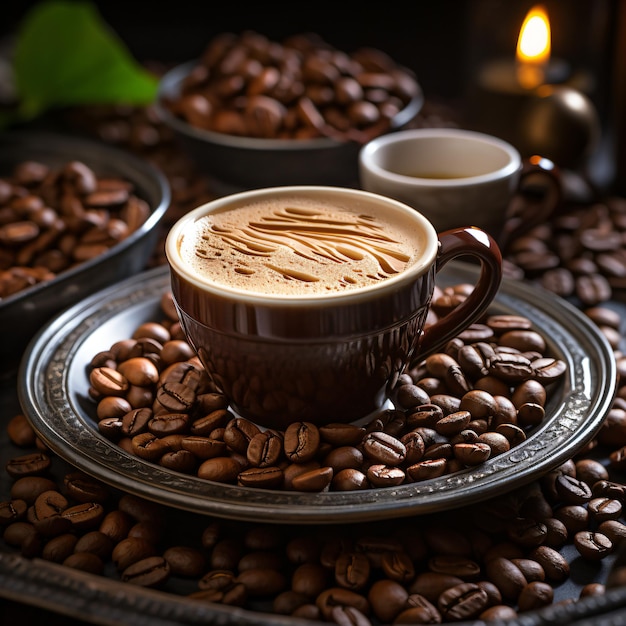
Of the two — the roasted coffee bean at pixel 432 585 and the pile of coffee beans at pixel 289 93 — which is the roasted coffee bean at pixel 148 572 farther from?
the pile of coffee beans at pixel 289 93

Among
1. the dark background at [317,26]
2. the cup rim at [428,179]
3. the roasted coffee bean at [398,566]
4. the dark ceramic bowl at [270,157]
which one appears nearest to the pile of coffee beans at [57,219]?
the dark ceramic bowl at [270,157]

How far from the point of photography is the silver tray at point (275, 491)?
805 mm

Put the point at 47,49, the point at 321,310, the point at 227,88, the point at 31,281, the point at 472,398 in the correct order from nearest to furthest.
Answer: the point at 321,310, the point at 472,398, the point at 31,281, the point at 227,88, the point at 47,49

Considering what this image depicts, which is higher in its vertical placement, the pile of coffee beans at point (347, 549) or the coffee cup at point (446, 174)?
the coffee cup at point (446, 174)

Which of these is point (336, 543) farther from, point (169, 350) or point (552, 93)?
point (552, 93)

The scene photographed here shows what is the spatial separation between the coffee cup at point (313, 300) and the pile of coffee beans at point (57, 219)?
1.30 ft

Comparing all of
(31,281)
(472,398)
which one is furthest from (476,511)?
(31,281)

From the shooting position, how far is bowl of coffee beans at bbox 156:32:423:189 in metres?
1.54

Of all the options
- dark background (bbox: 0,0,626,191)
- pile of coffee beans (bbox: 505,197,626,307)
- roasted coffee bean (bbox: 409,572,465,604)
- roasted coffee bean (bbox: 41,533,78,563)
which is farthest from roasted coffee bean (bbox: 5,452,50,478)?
dark background (bbox: 0,0,626,191)

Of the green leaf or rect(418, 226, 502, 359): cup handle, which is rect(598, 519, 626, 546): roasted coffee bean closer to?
rect(418, 226, 502, 359): cup handle

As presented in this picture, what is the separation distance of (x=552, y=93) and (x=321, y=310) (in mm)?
1032

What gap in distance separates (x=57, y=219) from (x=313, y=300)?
73 cm

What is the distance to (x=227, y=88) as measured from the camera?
65.2 inches

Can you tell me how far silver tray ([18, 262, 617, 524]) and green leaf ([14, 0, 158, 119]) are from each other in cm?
80
